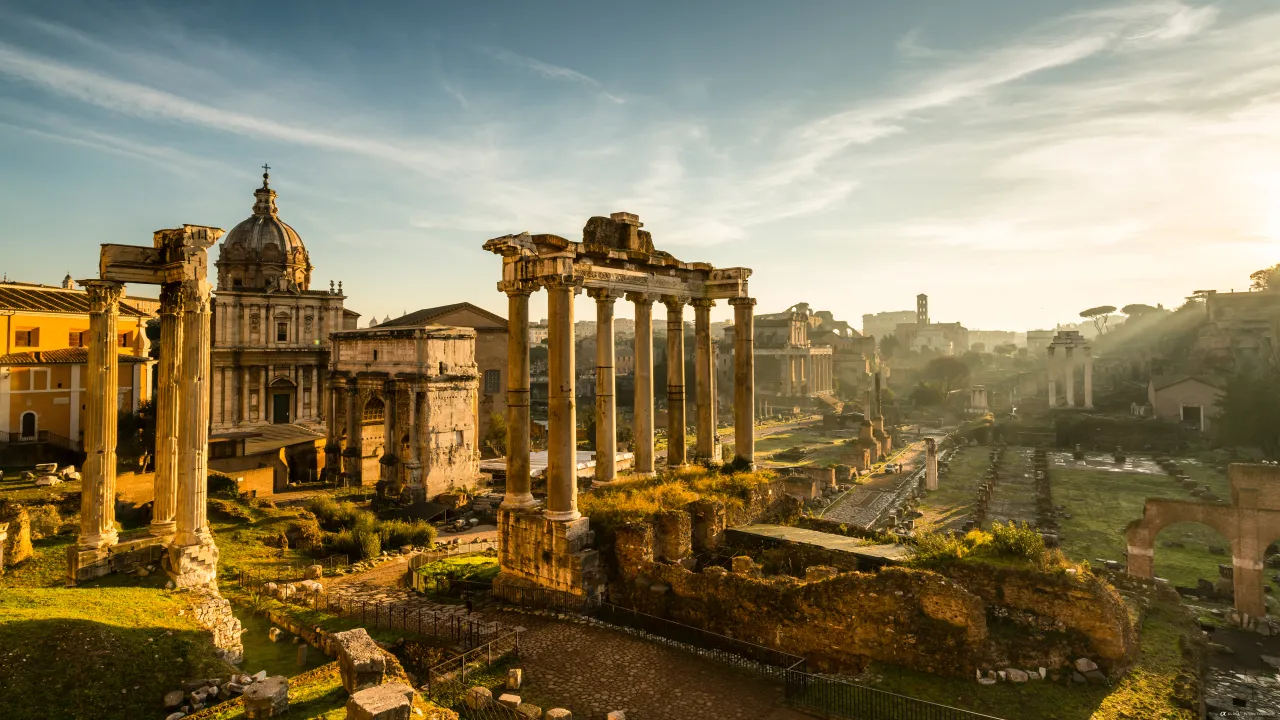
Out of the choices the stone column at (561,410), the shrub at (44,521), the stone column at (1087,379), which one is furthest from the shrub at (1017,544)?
the stone column at (1087,379)

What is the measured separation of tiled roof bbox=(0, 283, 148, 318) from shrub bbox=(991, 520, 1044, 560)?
37.0 m

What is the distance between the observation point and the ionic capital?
1320 cm

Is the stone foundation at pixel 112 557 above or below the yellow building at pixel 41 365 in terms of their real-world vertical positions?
below

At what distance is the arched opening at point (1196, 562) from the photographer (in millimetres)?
19422

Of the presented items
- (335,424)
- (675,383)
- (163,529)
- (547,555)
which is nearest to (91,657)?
(163,529)

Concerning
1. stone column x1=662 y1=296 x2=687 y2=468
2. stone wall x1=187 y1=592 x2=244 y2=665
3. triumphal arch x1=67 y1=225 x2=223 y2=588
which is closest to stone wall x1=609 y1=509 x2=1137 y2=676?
stone column x1=662 y1=296 x2=687 y2=468

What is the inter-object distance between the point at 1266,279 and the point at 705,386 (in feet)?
292

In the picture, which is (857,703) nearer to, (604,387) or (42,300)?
(604,387)

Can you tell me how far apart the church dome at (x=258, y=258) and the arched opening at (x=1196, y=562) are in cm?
4380

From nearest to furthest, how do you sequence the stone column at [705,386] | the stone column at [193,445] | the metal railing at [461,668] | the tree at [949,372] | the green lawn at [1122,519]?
the metal railing at [461,668]
the stone column at [193,445]
the stone column at [705,386]
the green lawn at [1122,519]
the tree at [949,372]

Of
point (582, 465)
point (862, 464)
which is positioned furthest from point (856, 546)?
point (862, 464)

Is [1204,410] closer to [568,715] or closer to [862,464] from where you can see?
[862,464]

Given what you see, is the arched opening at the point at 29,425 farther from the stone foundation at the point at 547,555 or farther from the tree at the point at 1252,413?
the tree at the point at 1252,413

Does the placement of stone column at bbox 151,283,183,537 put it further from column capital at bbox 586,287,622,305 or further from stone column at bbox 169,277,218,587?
column capital at bbox 586,287,622,305
